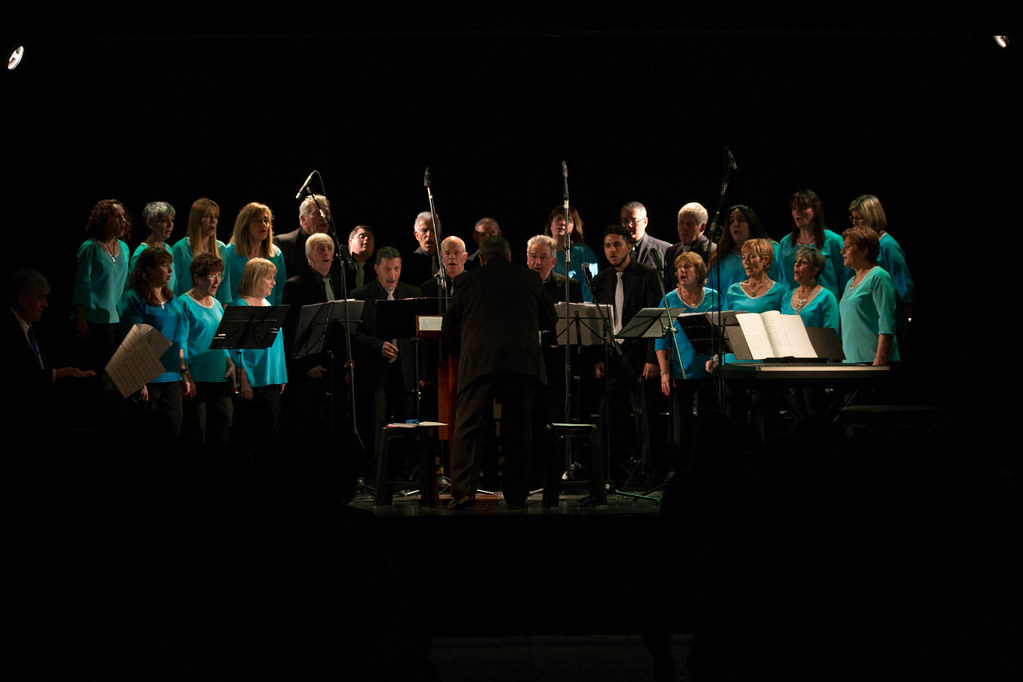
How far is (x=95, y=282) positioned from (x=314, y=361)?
1.82 metres

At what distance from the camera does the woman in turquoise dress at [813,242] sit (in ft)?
26.6

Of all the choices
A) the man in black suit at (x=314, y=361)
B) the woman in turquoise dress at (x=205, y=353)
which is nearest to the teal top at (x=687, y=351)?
the man in black suit at (x=314, y=361)

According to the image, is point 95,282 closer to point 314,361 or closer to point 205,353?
point 205,353

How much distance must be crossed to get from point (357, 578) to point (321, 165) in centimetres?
847

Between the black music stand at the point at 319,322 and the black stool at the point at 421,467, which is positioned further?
the black music stand at the point at 319,322

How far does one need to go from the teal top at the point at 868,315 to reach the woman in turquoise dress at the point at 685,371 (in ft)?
3.39

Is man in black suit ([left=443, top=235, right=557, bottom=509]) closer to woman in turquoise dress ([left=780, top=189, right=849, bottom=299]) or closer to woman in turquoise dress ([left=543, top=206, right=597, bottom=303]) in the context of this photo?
woman in turquoise dress ([left=543, top=206, right=597, bottom=303])

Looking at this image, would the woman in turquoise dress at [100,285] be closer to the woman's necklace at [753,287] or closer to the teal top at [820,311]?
the woman's necklace at [753,287]

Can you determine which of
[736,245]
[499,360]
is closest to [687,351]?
[736,245]

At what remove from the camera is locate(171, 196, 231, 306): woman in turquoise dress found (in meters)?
8.00

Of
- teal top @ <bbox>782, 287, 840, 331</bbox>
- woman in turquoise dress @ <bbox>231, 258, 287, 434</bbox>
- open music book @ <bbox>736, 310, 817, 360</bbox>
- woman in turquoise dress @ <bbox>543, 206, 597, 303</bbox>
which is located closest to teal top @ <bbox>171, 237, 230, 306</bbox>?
woman in turquoise dress @ <bbox>231, 258, 287, 434</bbox>

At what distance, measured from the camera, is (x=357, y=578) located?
2.40 metres

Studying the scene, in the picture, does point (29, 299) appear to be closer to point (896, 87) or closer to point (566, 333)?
point (566, 333)

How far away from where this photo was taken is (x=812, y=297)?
25.1 feet
